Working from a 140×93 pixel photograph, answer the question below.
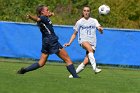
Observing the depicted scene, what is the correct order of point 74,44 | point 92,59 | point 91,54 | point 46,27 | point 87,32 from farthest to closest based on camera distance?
point 74,44
point 87,32
point 91,54
point 92,59
point 46,27

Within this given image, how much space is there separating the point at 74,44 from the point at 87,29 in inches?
283

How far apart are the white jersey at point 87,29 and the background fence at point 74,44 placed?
6.78 m

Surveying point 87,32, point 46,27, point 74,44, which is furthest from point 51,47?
point 74,44

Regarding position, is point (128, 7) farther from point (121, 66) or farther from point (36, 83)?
point (36, 83)

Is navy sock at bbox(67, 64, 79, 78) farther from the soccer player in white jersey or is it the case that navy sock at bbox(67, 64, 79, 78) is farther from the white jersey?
the white jersey

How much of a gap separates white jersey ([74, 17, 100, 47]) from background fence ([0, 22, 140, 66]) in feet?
22.2

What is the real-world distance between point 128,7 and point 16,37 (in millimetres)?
8623

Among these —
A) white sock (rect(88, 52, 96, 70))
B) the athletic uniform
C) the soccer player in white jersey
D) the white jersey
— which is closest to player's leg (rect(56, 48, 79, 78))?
the athletic uniform

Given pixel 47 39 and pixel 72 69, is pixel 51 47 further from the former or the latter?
pixel 72 69

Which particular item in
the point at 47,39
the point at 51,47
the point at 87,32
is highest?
the point at 47,39

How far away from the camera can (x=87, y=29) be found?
14.4 m

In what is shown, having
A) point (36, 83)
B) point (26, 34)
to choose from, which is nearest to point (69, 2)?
point (26, 34)

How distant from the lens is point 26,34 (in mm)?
21938

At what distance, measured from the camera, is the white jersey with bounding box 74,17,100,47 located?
14.3 m
